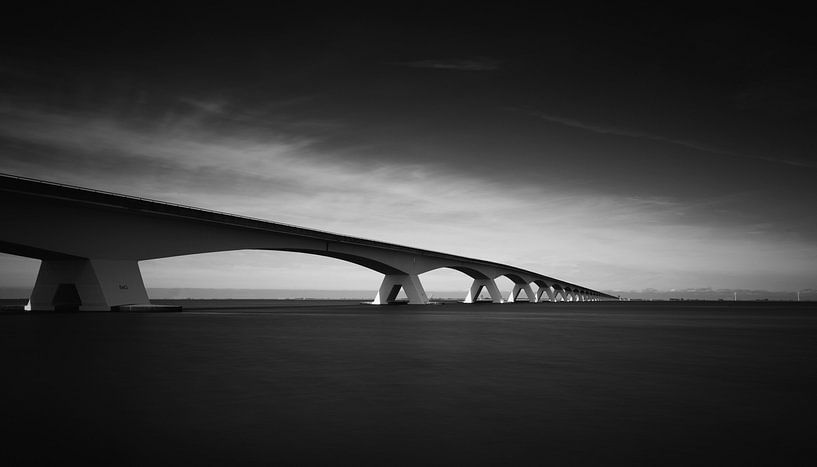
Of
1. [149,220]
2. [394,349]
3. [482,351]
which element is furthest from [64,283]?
[482,351]

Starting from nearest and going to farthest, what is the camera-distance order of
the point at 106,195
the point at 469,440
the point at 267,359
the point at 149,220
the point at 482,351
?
1. the point at 469,440
2. the point at 267,359
3. the point at 482,351
4. the point at 106,195
5. the point at 149,220

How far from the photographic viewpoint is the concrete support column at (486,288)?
10394 cm

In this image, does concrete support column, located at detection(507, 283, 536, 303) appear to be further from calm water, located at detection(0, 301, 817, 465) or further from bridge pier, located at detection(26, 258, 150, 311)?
calm water, located at detection(0, 301, 817, 465)

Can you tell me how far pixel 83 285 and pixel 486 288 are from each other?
80301 mm

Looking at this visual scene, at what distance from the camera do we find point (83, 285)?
34875 mm

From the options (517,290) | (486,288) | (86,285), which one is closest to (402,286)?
(486,288)

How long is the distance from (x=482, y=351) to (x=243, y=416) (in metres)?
9.47

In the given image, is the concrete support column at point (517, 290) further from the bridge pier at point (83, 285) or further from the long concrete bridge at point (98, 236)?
the bridge pier at point (83, 285)

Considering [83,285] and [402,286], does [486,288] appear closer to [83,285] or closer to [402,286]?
[402,286]

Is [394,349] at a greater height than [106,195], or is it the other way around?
[106,195]

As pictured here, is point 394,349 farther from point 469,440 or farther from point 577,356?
point 469,440

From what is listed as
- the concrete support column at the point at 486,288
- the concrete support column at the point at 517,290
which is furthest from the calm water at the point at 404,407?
the concrete support column at the point at 517,290

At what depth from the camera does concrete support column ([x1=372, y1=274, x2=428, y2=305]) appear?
7469 cm

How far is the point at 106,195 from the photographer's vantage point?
3394cm
